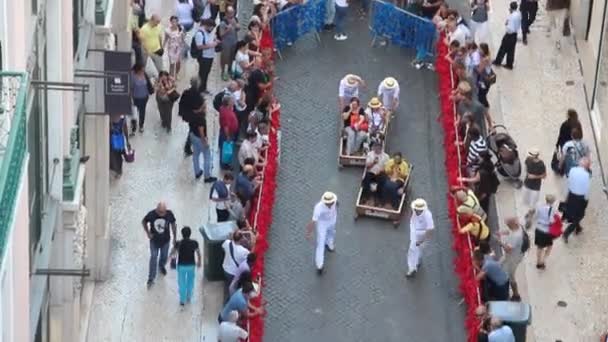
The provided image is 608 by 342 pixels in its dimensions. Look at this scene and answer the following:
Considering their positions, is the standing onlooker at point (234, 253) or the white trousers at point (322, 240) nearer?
the standing onlooker at point (234, 253)

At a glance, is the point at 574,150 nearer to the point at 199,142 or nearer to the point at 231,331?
the point at 199,142

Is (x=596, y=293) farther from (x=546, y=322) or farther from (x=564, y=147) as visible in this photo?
(x=564, y=147)

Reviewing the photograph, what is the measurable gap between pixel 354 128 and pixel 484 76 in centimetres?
340

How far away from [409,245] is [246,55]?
20.4 ft

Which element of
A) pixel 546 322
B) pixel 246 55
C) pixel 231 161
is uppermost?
pixel 246 55

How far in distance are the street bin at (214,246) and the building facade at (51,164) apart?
1770mm

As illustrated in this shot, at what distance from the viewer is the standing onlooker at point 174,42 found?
36469 mm

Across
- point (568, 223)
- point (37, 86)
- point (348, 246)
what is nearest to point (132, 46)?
point (348, 246)

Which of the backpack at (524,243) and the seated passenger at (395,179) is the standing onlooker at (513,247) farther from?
the seated passenger at (395,179)

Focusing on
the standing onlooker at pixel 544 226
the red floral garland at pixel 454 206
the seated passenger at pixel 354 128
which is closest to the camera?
the red floral garland at pixel 454 206

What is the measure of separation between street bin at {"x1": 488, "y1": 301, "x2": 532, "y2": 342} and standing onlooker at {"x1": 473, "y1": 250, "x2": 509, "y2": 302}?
67cm

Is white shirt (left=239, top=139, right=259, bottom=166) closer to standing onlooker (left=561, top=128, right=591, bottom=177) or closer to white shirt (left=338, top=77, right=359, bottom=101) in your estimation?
white shirt (left=338, top=77, right=359, bottom=101)

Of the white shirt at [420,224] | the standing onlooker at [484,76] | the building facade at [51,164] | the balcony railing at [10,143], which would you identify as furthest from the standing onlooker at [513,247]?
the balcony railing at [10,143]

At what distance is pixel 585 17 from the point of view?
39625mm
